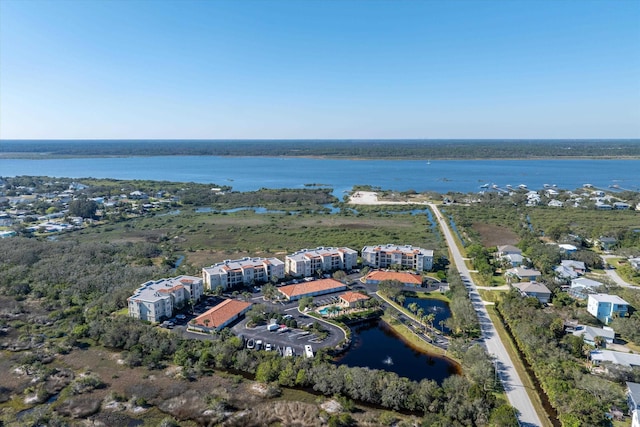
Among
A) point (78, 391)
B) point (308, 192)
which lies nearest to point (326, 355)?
point (78, 391)

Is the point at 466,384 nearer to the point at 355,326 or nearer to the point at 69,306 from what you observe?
the point at 355,326

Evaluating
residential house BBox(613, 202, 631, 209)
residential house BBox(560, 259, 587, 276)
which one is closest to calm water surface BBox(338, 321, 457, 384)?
residential house BBox(560, 259, 587, 276)

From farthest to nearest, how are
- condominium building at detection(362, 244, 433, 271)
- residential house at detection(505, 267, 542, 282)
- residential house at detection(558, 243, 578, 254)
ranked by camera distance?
residential house at detection(558, 243, 578, 254), condominium building at detection(362, 244, 433, 271), residential house at detection(505, 267, 542, 282)

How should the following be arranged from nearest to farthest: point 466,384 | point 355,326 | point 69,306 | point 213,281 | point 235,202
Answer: point 466,384, point 355,326, point 69,306, point 213,281, point 235,202

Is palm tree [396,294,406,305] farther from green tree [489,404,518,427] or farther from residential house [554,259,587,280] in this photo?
residential house [554,259,587,280]

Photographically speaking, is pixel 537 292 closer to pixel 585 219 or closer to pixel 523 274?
pixel 523 274

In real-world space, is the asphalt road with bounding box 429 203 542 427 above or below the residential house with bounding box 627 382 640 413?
below
